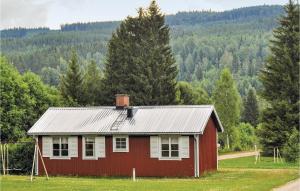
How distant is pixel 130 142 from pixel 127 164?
1.36 m

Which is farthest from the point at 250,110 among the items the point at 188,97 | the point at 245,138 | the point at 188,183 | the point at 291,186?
the point at 291,186

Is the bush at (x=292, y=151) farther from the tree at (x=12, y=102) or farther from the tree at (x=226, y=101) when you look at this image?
the tree at (x=226, y=101)

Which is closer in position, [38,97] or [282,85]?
[282,85]

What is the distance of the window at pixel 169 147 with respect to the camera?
131ft

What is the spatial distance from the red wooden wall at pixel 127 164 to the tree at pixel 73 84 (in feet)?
92.7

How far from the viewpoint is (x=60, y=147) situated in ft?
139

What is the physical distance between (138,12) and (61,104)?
12.4 meters

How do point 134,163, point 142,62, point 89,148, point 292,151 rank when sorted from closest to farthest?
point 134,163
point 89,148
point 292,151
point 142,62

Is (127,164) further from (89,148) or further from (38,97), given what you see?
(38,97)

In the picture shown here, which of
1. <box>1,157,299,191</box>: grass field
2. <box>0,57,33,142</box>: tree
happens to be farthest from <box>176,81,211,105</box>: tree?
<box>1,157,299,191</box>: grass field

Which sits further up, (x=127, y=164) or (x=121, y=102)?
(x=121, y=102)

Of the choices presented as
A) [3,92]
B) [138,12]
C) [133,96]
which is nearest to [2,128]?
[3,92]

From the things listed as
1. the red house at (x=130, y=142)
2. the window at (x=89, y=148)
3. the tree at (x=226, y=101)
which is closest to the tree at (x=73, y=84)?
the tree at (x=226, y=101)

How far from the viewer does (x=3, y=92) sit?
64.1 metres
